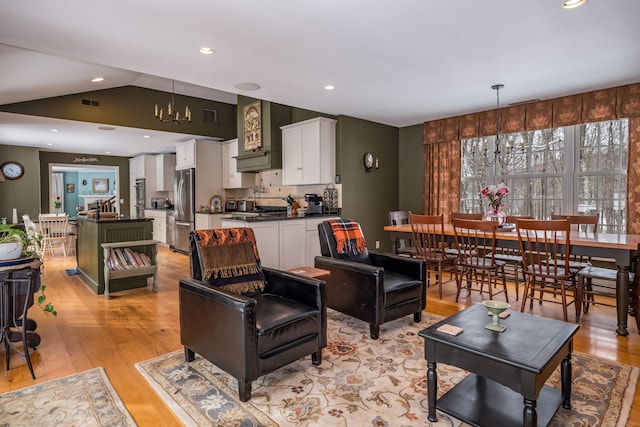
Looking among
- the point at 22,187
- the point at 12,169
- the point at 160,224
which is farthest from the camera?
the point at 160,224

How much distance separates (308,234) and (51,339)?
3197 mm

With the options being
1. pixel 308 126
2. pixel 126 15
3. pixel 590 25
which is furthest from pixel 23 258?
pixel 590 25

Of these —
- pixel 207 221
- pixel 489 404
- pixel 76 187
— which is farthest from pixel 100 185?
pixel 489 404

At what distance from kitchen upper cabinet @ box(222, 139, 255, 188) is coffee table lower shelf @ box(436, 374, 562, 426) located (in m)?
5.65

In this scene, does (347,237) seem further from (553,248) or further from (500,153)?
(500,153)

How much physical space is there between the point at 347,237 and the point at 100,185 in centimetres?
1428

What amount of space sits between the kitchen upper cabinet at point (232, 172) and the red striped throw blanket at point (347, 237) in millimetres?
3803

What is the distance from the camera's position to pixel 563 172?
4750mm

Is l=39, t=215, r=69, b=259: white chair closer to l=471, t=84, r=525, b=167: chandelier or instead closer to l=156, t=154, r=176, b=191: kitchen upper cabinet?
l=156, t=154, r=176, b=191: kitchen upper cabinet

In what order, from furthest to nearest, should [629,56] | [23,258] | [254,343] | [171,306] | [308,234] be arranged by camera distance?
[308,234], [171,306], [629,56], [23,258], [254,343]

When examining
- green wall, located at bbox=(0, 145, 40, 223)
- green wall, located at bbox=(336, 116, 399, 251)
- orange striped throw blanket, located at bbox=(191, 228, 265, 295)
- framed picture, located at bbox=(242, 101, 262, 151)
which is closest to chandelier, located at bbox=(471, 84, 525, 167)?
green wall, located at bbox=(336, 116, 399, 251)

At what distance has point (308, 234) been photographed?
530 centimetres

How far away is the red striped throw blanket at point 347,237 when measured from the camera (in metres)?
3.52

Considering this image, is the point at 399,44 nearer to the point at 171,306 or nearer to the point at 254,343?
the point at 254,343
